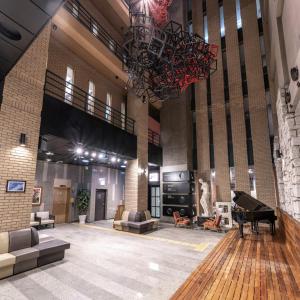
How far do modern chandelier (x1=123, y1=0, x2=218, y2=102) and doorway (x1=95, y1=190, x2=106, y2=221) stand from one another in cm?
799

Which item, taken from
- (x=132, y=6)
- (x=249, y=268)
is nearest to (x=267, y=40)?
(x=132, y=6)

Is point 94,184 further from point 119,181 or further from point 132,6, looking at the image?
point 132,6

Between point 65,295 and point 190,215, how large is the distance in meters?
8.24

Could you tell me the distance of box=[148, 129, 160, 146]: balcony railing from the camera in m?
12.2

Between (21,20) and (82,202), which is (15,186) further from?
(82,202)

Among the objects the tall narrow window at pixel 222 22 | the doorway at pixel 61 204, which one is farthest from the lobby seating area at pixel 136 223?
the tall narrow window at pixel 222 22

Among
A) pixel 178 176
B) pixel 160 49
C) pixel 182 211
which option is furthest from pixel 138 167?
pixel 160 49

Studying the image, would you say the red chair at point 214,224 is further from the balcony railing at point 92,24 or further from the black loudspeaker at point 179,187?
the balcony railing at point 92,24

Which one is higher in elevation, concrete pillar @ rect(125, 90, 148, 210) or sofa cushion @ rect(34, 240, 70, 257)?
concrete pillar @ rect(125, 90, 148, 210)

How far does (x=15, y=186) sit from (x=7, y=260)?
1.64 metres

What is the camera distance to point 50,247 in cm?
492

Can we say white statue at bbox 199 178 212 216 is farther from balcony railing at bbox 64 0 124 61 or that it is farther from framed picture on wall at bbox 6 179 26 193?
framed picture on wall at bbox 6 179 26 193

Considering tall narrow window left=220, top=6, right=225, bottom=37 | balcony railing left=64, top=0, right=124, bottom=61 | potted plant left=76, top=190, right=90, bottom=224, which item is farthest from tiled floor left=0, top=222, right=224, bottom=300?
tall narrow window left=220, top=6, right=225, bottom=37

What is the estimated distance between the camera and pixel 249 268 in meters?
4.08
